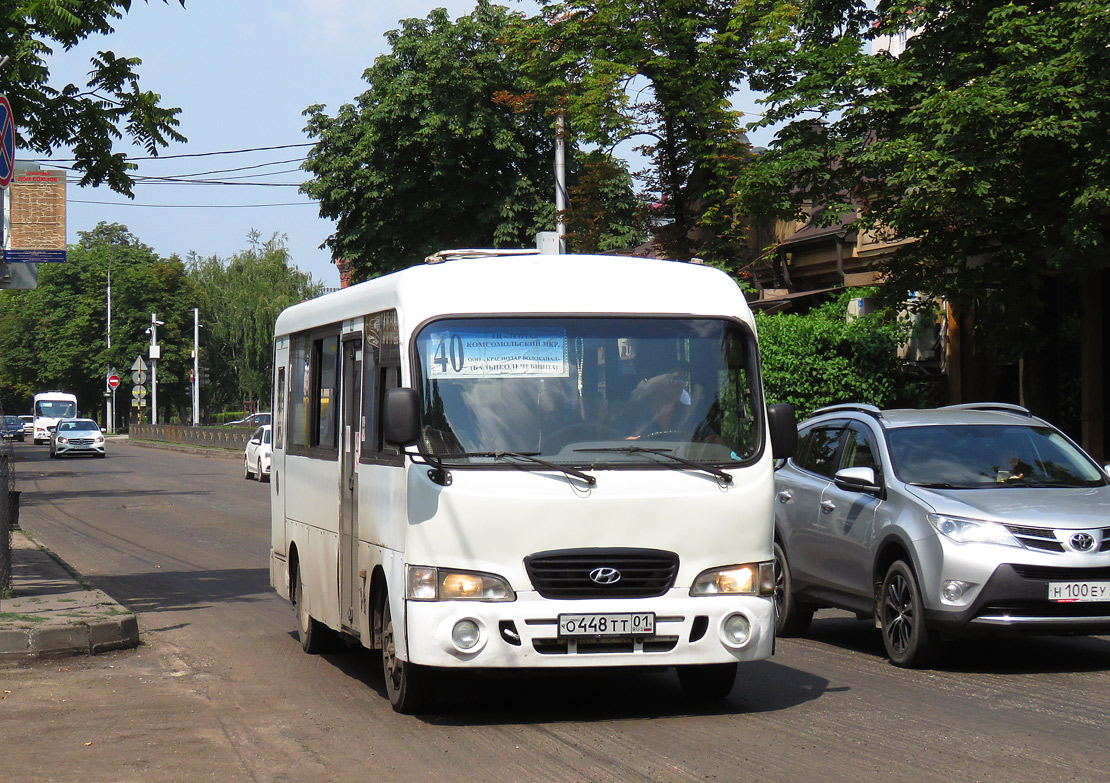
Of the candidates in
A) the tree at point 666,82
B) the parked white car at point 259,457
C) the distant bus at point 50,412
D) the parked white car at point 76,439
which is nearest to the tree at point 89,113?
the tree at point 666,82

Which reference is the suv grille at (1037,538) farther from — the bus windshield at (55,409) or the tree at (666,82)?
the bus windshield at (55,409)

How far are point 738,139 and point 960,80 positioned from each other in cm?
867

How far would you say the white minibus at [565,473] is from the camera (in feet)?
24.5

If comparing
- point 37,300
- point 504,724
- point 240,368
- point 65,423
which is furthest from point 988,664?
point 37,300

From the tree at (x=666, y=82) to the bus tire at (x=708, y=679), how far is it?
1639cm

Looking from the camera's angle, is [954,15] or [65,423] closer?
[954,15]

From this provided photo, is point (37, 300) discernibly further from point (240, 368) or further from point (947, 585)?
point (947, 585)

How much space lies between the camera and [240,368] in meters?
89.2

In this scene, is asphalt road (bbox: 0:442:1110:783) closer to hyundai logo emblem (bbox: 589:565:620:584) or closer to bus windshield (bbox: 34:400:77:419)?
hyundai logo emblem (bbox: 589:565:620:584)

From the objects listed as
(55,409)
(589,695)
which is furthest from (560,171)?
(55,409)

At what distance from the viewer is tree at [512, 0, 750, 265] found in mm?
24547

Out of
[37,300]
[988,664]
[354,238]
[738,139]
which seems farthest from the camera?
[37,300]

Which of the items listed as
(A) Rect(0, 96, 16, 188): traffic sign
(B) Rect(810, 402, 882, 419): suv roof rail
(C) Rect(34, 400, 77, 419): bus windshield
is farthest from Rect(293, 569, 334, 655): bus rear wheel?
(C) Rect(34, 400, 77, 419): bus windshield

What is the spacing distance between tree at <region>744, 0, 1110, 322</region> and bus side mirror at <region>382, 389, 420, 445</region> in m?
9.49
